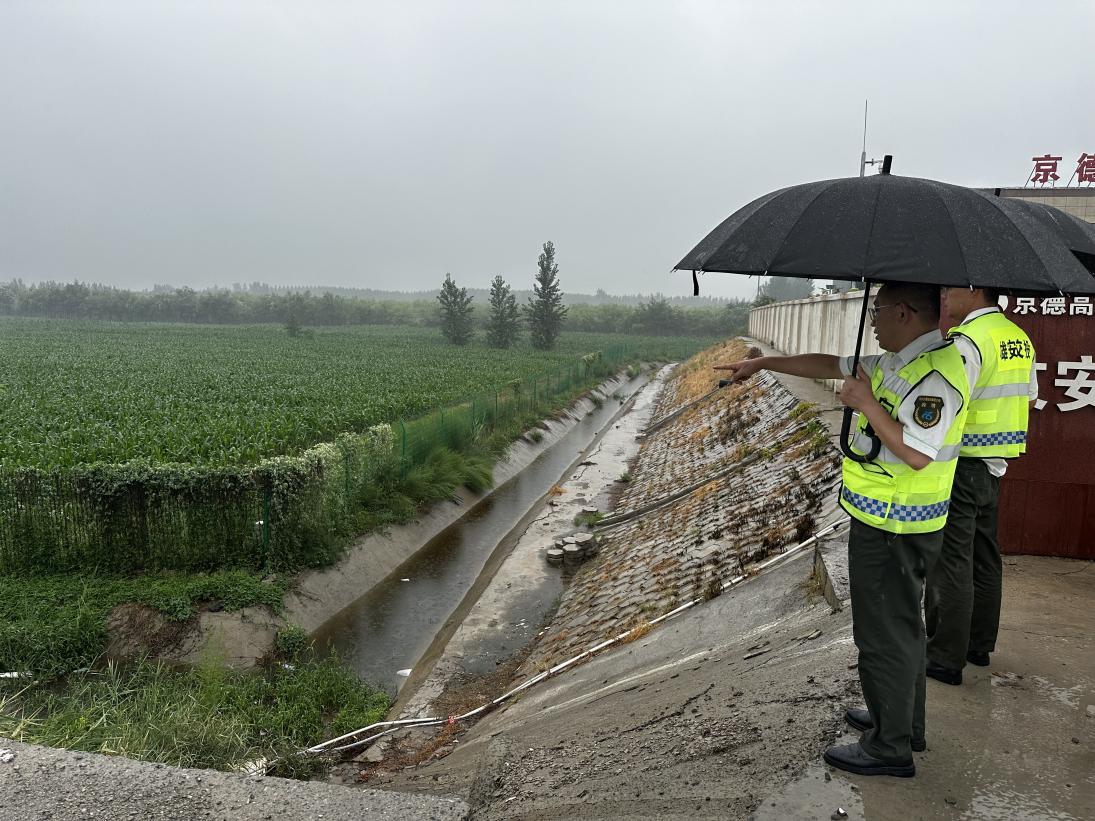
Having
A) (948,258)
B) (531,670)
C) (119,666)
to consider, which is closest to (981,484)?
(948,258)

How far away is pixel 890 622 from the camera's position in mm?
3100

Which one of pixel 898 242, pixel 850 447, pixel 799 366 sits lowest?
pixel 850 447

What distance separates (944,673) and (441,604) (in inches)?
338

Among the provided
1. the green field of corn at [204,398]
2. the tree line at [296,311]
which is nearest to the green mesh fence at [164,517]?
the green field of corn at [204,398]

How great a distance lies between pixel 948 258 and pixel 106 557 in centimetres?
1013

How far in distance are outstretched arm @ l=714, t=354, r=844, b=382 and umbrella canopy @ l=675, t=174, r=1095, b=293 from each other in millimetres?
583

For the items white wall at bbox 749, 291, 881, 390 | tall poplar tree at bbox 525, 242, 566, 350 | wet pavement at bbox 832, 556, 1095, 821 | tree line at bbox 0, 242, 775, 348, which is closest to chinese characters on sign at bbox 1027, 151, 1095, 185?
white wall at bbox 749, 291, 881, 390

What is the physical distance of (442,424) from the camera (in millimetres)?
17484

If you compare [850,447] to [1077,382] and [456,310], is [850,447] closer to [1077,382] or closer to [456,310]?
[1077,382]

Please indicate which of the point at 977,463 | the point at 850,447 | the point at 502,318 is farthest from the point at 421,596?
the point at 502,318

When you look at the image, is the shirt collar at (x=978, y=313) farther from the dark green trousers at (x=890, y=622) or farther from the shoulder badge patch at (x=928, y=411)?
the dark green trousers at (x=890, y=622)

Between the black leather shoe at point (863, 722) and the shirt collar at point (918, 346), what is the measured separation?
162cm

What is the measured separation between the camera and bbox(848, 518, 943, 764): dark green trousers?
3.06m

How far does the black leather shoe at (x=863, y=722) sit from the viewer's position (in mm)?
3502
